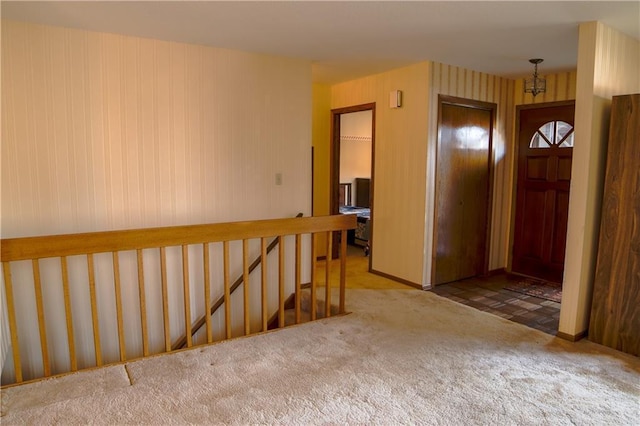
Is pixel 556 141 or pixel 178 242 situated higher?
pixel 556 141

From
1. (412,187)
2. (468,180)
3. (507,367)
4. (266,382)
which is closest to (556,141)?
(468,180)

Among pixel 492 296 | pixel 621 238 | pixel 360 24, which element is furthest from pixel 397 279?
pixel 360 24

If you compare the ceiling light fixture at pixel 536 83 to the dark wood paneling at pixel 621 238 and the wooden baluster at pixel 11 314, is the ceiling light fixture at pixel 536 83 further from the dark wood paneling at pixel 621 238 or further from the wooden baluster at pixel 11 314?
the wooden baluster at pixel 11 314

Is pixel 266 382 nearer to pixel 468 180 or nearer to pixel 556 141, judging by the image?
pixel 468 180

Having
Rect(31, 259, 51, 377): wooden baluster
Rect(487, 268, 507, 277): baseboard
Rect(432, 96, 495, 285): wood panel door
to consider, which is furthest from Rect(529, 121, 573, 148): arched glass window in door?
Rect(31, 259, 51, 377): wooden baluster

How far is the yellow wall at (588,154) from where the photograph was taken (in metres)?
2.89

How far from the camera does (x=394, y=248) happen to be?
453 cm

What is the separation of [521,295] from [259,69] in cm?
329

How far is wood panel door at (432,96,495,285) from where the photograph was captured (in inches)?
169

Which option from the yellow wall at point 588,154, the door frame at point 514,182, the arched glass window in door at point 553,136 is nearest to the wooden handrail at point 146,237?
the yellow wall at point 588,154

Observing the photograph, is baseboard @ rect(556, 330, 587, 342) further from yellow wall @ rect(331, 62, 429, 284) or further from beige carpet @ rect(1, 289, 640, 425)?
yellow wall @ rect(331, 62, 429, 284)

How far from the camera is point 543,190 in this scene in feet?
15.2

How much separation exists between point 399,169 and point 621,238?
203cm

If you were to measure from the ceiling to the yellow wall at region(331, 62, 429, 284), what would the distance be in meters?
0.48
